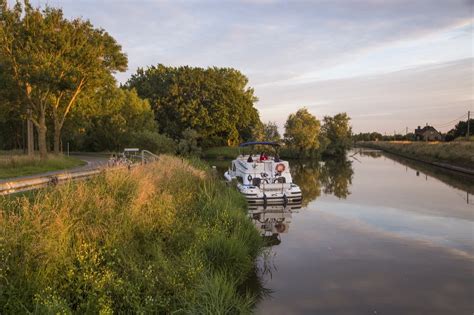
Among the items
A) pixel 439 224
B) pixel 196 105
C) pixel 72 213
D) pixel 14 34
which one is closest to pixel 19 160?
pixel 14 34

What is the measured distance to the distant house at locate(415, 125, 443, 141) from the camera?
133875 mm

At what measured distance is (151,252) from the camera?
877cm

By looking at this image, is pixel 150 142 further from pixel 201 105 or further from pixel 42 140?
pixel 201 105

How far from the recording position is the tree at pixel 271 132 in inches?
3019

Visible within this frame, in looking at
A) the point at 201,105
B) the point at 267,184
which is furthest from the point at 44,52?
the point at 201,105

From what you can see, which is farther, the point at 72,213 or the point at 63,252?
the point at 72,213

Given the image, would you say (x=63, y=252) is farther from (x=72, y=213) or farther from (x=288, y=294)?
(x=288, y=294)

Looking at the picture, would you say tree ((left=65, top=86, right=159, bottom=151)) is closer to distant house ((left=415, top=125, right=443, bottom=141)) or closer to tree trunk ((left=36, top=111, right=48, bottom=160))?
tree trunk ((left=36, top=111, right=48, bottom=160))

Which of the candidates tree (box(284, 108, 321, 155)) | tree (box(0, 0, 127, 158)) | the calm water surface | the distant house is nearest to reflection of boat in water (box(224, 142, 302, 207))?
the calm water surface

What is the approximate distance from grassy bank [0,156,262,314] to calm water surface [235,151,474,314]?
60.9 inches

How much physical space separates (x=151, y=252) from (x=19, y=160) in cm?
2106

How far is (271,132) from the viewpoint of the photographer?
78.4 m

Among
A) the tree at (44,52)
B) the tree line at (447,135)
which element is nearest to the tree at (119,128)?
the tree at (44,52)

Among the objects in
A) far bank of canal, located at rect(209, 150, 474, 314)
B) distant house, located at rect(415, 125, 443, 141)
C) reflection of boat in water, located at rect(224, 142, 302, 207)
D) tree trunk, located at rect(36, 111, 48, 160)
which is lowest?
far bank of canal, located at rect(209, 150, 474, 314)
